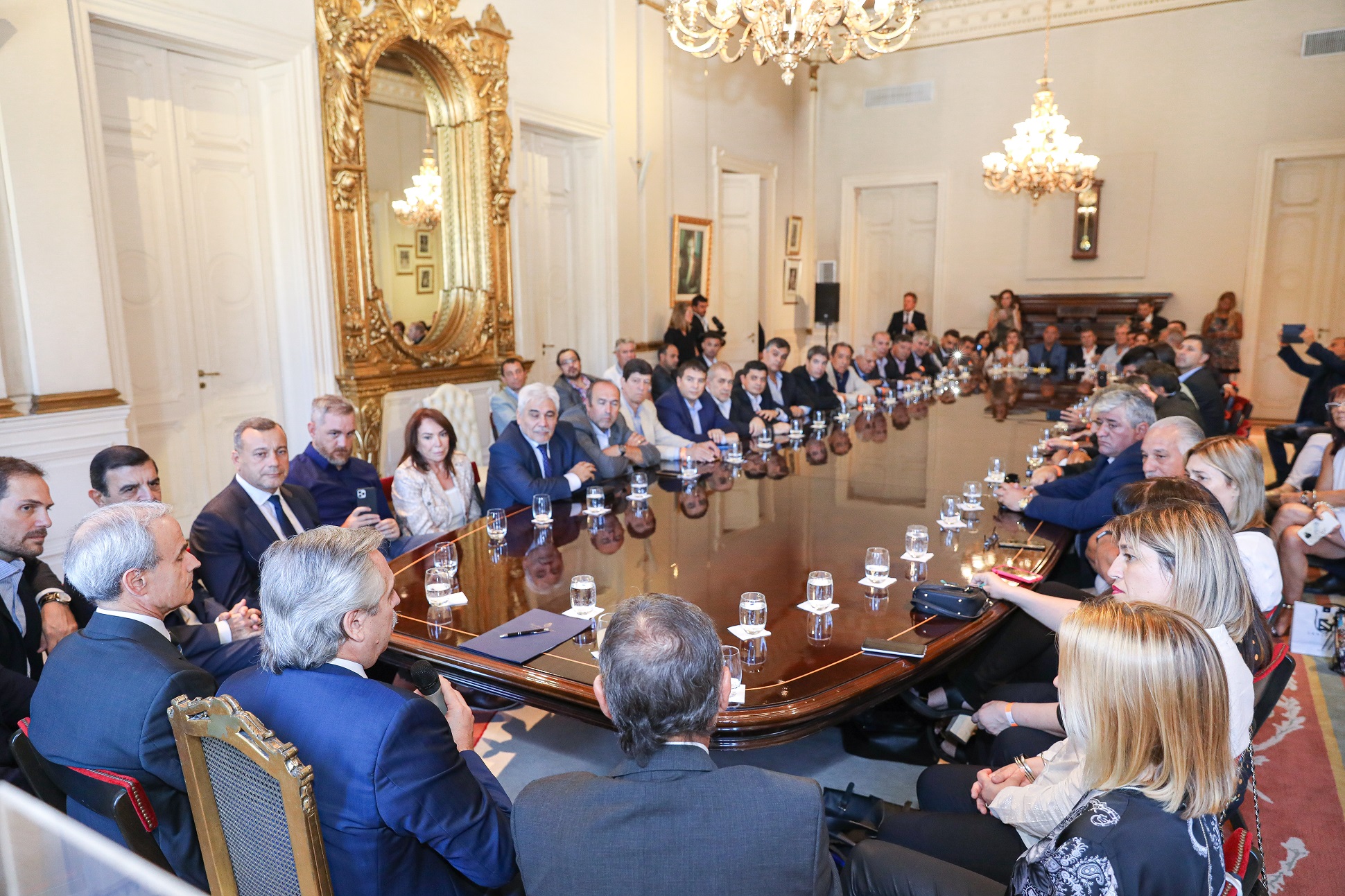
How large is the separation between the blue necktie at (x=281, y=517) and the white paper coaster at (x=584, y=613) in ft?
4.47

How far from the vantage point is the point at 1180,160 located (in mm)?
9953

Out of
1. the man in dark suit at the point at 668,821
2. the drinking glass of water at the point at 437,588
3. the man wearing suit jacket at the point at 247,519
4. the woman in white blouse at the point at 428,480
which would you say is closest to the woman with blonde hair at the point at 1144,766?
the man in dark suit at the point at 668,821

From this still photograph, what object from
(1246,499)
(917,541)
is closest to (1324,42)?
(1246,499)

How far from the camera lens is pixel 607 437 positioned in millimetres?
4590

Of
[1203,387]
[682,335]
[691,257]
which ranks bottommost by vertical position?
[1203,387]

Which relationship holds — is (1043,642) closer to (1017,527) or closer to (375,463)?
(1017,527)

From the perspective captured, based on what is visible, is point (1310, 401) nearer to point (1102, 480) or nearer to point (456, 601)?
point (1102, 480)

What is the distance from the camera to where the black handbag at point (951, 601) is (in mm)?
2285

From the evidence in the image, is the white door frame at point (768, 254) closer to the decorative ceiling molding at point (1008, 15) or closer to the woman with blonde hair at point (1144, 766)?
the decorative ceiling molding at point (1008, 15)

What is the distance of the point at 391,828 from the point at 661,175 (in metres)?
8.37

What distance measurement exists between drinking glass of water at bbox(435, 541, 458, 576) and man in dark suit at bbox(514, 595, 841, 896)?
1386mm

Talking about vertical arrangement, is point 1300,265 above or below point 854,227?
below

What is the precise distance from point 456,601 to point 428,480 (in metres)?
1.47

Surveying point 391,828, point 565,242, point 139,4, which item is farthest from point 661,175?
point 391,828
